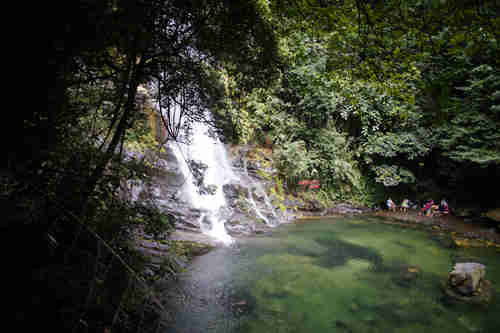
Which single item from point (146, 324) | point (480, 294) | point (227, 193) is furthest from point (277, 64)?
point (227, 193)

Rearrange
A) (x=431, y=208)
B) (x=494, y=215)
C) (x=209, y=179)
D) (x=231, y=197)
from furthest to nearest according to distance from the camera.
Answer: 1. (x=431, y=208)
2. (x=209, y=179)
3. (x=231, y=197)
4. (x=494, y=215)

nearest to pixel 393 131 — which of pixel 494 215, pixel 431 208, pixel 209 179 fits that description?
pixel 431 208

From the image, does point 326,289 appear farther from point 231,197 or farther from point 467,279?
point 231,197

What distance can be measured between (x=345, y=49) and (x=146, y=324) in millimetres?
5067

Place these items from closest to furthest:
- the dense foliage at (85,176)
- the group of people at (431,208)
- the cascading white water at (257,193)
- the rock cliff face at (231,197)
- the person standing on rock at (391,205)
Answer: the dense foliage at (85,176), the rock cliff face at (231,197), the cascading white water at (257,193), the group of people at (431,208), the person standing on rock at (391,205)

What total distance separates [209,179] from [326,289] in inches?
251

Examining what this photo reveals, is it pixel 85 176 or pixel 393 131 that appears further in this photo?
pixel 393 131

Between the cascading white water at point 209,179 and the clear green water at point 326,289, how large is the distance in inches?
50.4

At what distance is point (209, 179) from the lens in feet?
34.5

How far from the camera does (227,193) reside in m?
10.2

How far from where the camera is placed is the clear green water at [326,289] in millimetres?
4242

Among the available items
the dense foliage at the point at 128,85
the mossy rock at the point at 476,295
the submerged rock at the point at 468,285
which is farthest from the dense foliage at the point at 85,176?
the submerged rock at the point at 468,285

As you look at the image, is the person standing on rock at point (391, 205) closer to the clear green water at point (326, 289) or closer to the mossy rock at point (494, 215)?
the mossy rock at point (494, 215)

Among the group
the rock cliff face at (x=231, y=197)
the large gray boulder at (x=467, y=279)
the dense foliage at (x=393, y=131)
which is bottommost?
the large gray boulder at (x=467, y=279)
